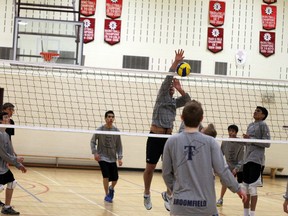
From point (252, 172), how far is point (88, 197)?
4914 millimetres

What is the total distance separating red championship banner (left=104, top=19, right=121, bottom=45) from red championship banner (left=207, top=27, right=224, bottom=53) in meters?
3.42

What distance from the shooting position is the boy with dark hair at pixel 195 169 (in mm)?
5496

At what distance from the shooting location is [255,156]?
10.4 m

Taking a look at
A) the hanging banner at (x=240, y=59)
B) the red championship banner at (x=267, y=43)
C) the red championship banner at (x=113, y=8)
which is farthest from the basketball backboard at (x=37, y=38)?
the red championship banner at (x=267, y=43)

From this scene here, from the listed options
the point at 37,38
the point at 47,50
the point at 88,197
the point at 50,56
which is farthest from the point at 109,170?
the point at 37,38

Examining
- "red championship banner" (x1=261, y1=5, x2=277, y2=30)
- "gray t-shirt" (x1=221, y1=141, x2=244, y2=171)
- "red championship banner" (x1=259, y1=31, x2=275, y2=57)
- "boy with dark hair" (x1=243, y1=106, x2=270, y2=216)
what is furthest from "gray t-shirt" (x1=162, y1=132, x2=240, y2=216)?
"red championship banner" (x1=261, y1=5, x2=277, y2=30)

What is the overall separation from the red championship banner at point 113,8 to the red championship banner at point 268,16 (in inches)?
214

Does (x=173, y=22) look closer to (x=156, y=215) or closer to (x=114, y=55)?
(x=114, y=55)

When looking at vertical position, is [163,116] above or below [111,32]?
below

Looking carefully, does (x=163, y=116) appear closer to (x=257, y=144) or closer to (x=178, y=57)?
(x=178, y=57)

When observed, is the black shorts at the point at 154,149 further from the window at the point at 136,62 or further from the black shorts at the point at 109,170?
the window at the point at 136,62

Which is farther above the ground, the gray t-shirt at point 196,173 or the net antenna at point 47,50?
the net antenna at point 47,50

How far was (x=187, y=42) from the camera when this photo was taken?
75.2ft

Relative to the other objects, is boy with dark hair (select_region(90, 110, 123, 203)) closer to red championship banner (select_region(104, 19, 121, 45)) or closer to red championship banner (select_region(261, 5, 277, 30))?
red championship banner (select_region(104, 19, 121, 45))
